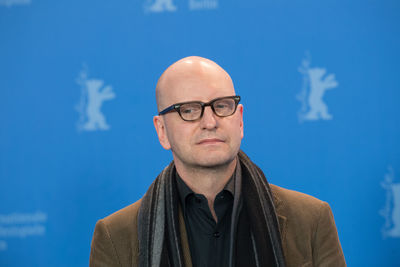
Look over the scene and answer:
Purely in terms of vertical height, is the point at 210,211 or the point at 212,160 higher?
the point at 212,160

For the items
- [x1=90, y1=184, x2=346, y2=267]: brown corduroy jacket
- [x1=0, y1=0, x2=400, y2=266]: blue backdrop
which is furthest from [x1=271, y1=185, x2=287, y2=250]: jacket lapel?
[x1=0, y1=0, x2=400, y2=266]: blue backdrop

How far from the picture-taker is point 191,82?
4.96 ft

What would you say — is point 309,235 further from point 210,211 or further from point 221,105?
point 221,105

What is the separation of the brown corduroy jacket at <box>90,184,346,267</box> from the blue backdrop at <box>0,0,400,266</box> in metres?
0.77

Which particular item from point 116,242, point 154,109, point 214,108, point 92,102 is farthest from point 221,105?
point 92,102

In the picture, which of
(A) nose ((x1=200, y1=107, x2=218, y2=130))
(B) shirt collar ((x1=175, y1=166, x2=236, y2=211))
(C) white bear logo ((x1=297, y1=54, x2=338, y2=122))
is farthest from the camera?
(C) white bear logo ((x1=297, y1=54, x2=338, y2=122))

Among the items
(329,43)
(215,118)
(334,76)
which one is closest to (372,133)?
(334,76)

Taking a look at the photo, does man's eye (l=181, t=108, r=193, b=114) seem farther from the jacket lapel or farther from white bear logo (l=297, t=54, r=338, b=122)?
white bear logo (l=297, t=54, r=338, b=122)

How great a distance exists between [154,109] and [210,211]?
3.32 feet

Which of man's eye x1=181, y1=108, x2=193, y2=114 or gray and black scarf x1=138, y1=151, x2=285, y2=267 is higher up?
man's eye x1=181, y1=108, x2=193, y2=114

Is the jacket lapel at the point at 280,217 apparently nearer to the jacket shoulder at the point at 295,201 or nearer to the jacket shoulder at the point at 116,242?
the jacket shoulder at the point at 295,201

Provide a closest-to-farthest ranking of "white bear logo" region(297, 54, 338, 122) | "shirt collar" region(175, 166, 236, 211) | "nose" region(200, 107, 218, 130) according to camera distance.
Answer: "nose" region(200, 107, 218, 130) → "shirt collar" region(175, 166, 236, 211) → "white bear logo" region(297, 54, 338, 122)

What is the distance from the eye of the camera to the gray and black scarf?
4.90 ft

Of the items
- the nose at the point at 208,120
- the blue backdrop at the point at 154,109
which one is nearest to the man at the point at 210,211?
the nose at the point at 208,120
